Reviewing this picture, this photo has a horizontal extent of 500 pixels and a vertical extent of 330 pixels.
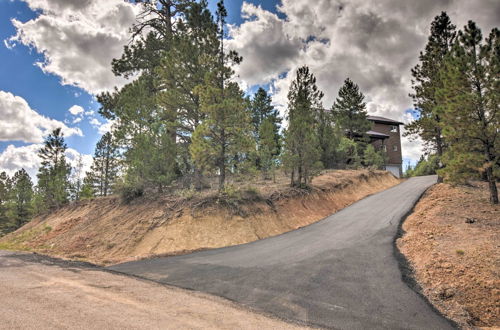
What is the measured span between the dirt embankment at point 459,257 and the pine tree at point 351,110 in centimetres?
2339

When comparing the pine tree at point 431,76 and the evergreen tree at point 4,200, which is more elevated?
the pine tree at point 431,76

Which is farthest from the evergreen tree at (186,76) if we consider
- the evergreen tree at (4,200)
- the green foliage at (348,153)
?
the evergreen tree at (4,200)

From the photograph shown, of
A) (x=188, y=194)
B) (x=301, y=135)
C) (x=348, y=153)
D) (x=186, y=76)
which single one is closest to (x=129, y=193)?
(x=188, y=194)

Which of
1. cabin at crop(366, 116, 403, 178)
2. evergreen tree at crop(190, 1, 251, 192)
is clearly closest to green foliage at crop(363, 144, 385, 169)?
cabin at crop(366, 116, 403, 178)

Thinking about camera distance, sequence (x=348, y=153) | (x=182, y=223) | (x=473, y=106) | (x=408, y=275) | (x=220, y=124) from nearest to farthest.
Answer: (x=408, y=275) < (x=473, y=106) < (x=182, y=223) < (x=220, y=124) < (x=348, y=153)

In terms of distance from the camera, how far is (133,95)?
17.3m

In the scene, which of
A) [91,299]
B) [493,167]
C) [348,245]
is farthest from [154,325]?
[493,167]

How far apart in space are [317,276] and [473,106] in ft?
35.2

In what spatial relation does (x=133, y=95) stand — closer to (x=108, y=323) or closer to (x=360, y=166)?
(x=108, y=323)

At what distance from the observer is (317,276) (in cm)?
673

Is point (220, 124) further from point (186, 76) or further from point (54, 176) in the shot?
point (54, 176)

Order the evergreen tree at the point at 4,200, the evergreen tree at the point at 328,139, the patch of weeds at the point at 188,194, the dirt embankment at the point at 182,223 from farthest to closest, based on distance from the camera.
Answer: the evergreen tree at the point at 4,200 < the evergreen tree at the point at 328,139 < the patch of weeds at the point at 188,194 < the dirt embankment at the point at 182,223

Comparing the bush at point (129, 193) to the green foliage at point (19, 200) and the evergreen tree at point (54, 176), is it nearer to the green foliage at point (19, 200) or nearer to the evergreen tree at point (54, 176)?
the evergreen tree at point (54, 176)

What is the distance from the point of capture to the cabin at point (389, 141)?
40656 millimetres
